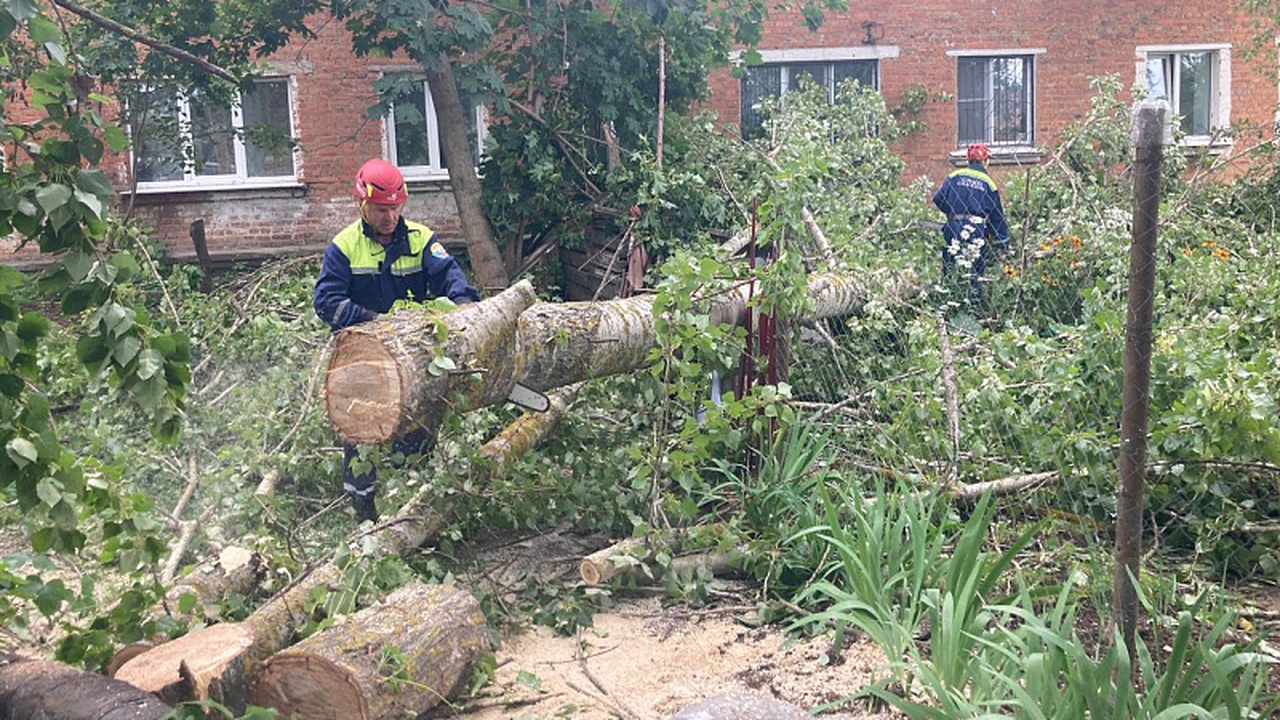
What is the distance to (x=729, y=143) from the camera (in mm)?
11586

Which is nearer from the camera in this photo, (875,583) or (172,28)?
(875,583)

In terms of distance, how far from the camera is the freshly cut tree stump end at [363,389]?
13.5 feet

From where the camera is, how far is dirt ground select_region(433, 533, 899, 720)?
4.16 m

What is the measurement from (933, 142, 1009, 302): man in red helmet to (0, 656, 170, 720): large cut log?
5.06 m

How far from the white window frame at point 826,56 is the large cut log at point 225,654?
12.5 meters

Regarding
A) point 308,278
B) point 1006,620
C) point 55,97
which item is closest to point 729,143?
point 308,278

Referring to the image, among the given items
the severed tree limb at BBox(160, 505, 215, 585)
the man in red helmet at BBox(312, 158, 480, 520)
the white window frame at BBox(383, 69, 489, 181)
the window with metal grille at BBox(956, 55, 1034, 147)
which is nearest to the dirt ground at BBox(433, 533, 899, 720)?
the severed tree limb at BBox(160, 505, 215, 585)

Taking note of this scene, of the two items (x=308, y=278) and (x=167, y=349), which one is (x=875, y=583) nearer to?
(x=167, y=349)

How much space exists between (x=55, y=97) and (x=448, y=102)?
894 centimetres

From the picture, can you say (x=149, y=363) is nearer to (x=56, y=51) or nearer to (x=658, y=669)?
(x=56, y=51)

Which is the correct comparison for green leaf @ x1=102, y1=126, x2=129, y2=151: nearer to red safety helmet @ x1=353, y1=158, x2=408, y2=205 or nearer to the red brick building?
red safety helmet @ x1=353, y1=158, x2=408, y2=205

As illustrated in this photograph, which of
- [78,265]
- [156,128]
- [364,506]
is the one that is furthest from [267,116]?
[78,265]

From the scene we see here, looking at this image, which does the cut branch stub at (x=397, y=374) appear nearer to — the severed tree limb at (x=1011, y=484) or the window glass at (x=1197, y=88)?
the severed tree limb at (x=1011, y=484)

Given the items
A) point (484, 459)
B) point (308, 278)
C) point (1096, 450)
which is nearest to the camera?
point (1096, 450)
